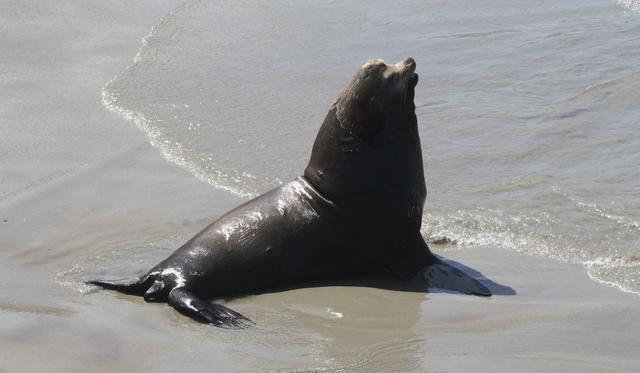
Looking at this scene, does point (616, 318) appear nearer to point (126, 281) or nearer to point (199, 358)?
point (199, 358)

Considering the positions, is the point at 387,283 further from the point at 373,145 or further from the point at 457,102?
the point at 457,102

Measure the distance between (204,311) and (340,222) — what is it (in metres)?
1.28

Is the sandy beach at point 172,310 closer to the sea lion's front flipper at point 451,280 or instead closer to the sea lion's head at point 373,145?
the sea lion's front flipper at point 451,280

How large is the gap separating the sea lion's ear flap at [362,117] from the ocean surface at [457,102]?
1.00 metres

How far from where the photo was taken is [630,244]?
A: 7199mm

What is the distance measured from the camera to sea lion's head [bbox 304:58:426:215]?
7090 mm

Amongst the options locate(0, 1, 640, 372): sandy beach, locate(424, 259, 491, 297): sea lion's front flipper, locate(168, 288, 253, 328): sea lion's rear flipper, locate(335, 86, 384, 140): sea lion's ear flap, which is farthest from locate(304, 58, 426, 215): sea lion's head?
locate(168, 288, 253, 328): sea lion's rear flipper

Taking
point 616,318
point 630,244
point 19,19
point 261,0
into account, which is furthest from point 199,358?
point 261,0

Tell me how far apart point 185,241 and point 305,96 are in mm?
3657

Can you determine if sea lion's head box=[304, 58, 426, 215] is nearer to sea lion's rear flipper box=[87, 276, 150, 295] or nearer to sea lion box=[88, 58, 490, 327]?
sea lion box=[88, 58, 490, 327]

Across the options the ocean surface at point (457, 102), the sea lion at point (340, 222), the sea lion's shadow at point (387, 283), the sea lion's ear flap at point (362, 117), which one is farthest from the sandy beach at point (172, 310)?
the sea lion's ear flap at point (362, 117)

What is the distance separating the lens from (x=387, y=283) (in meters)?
6.84

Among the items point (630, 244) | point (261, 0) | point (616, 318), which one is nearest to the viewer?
point (616, 318)

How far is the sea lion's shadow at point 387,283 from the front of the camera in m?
6.62
